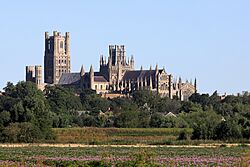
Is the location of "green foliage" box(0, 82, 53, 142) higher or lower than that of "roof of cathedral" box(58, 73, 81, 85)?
lower

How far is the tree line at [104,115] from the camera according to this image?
7138 cm

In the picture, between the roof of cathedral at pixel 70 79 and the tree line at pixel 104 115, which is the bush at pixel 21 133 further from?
the roof of cathedral at pixel 70 79

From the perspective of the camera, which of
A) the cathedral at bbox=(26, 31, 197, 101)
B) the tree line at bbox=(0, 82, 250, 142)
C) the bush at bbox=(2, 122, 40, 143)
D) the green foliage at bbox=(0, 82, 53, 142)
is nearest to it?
the bush at bbox=(2, 122, 40, 143)

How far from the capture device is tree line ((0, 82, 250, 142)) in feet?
234

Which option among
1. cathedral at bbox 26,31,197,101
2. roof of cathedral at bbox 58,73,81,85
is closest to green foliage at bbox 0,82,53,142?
cathedral at bbox 26,31,197,101

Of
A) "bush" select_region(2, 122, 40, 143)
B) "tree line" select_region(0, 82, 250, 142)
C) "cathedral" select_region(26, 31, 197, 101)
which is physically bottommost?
"bush" select_region(2, 122, 40, 143)

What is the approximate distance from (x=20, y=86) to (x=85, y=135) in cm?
6462

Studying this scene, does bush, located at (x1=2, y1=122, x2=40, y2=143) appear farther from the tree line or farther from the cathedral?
the cathedral

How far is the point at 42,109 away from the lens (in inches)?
2982

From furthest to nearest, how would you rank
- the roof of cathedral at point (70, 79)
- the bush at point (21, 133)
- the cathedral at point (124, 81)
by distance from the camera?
the roof of cathedral at point (70, 79), the cathedral at point (124, 81), the bush at point (21, 133)

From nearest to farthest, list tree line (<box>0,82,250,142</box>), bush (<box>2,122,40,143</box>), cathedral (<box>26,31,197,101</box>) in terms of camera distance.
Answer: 1. bush (<box>2,122,40,143</box>)
2. tree line (<box>0,82,250,142</box>)
3. cathedral (<box>26,31,197,101</box>)

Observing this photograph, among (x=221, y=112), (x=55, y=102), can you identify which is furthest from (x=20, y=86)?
(x=221, y=112)

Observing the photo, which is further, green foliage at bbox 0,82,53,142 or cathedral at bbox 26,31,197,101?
cathedral at bbox 26,31,197,101

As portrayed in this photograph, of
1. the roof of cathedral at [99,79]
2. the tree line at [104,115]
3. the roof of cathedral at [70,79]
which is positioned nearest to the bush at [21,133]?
the tree line at [104,115]
